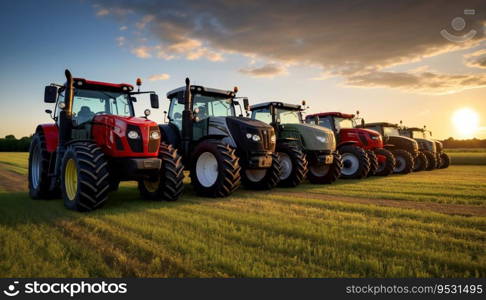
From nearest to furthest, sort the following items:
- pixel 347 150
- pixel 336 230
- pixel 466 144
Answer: pixel 336 230
pixel 347 150
pixel 466 144

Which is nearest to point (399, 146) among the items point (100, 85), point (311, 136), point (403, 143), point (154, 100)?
point (403, 143)

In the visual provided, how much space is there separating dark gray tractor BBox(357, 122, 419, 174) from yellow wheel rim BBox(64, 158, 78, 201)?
40.6 feet

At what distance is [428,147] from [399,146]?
162 inches

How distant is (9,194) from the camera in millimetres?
8953

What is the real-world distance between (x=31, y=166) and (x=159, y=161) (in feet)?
14.0

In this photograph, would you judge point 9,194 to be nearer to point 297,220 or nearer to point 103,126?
point 103,126

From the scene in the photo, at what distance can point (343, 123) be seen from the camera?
14594mm

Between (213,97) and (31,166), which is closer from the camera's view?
(31,166)

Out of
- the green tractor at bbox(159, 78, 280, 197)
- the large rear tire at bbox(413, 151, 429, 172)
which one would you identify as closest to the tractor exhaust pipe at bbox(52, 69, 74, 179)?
the green tractor at bbox(159, 78, 280, 197)

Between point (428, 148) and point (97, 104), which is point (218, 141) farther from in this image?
point (428, 148)

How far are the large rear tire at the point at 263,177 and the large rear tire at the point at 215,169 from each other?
1.30 metres

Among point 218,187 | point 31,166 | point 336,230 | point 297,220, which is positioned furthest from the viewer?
point 31,166

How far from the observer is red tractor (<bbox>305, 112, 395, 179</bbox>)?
12781mm

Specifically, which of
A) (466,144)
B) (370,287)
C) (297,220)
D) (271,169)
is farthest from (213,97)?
(466,144)
